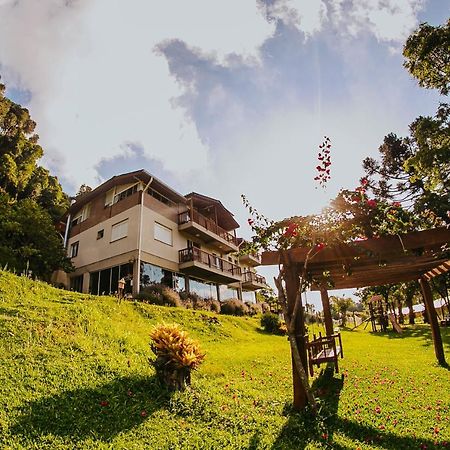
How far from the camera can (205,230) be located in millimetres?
24812

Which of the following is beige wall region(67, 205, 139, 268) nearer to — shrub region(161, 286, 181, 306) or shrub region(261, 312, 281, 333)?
shrub region(161, 286, 181, 306)

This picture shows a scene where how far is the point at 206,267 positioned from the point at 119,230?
262 inches

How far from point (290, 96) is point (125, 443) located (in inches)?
339

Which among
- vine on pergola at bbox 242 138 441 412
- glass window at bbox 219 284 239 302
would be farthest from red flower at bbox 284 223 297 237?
glass window at bbox 219 284 239 302

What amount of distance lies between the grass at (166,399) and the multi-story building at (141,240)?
10.4 meters

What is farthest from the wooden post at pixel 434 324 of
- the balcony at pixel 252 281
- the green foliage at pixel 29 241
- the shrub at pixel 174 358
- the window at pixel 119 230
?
the balcony at pixel 252 281

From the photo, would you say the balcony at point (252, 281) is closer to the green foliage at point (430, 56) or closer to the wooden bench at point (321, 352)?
the green foliage at point (430, 56)

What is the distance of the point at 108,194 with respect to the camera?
24.0 meters

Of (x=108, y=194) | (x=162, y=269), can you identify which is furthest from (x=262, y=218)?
(x=108, y=194)

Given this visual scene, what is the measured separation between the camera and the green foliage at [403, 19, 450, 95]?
40.5 ft

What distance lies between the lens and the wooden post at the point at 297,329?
595cm

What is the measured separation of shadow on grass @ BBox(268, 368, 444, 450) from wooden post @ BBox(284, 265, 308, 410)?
0.82 feet

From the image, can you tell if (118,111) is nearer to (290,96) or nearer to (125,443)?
(290,96)

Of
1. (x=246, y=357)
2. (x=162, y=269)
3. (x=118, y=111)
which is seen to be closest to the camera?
(x=118, y=111)
